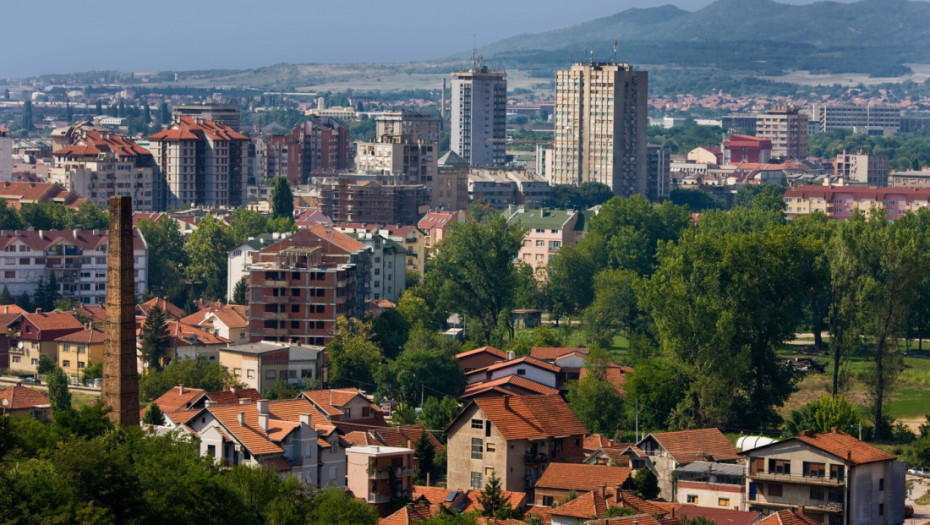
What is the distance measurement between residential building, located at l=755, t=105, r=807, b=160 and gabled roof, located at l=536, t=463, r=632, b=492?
147m

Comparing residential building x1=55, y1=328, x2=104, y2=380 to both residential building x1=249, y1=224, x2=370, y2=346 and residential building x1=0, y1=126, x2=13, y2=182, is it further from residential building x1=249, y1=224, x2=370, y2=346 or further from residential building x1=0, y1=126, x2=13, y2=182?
residential building x1=0, y1=126, x2=13, y2=182

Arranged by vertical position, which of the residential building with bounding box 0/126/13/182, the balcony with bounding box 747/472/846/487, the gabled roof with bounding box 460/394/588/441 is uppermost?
the residential building with bounding box 0/126/13/182

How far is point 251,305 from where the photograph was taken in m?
61.6

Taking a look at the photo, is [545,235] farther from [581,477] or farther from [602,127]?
[581,477]

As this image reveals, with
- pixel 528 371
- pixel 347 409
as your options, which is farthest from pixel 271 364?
pixel 347 409

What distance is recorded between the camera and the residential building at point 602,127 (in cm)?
13088

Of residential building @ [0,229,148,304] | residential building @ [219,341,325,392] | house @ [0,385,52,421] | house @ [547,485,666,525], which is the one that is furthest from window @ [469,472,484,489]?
residential building @ [0,229,148,304]

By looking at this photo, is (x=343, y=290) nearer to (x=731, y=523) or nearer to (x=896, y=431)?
(x=896, y=431)

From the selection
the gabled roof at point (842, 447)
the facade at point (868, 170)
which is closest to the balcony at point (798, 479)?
the gabled roof at point (842, 447)

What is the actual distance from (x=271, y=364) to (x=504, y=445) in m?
13.5

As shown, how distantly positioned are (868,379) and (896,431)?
2310mm

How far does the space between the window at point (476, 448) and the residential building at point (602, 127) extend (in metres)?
87.2

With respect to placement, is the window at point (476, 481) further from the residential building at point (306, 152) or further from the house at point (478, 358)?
the residential building at point (306, 152)

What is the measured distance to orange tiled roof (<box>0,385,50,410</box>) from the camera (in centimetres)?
4947
